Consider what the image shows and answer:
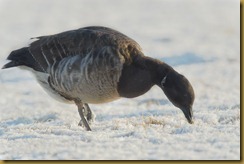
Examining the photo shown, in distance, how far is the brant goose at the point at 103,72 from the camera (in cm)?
919

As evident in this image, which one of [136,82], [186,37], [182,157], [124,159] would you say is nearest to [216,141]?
[182,157]

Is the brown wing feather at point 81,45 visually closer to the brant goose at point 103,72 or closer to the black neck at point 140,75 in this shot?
the brant goose at point 103,72

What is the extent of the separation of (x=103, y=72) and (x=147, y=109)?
3.34 meters

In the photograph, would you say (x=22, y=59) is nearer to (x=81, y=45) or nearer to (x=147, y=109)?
(x=81, y=45)

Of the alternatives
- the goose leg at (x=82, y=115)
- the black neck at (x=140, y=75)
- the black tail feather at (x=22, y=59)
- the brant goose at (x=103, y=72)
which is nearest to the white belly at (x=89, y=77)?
the brant goose at (x=103, y=72)

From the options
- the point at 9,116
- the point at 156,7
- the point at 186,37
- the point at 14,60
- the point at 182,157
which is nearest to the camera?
the point at 182,157

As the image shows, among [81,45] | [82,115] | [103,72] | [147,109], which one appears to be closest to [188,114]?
[103,72]

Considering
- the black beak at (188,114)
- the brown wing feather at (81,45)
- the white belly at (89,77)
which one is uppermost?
the brown wing feather at (81,45)

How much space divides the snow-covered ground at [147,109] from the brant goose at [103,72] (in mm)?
525

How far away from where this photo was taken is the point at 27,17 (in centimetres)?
3556

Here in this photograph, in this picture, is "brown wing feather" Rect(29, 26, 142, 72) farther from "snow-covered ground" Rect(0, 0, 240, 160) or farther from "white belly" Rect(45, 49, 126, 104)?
"snow-covered ground" Rect(0, 0, 240, 160)

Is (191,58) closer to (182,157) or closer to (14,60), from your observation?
(14,60)

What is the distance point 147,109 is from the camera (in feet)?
40.4

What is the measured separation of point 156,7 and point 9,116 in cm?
2936
